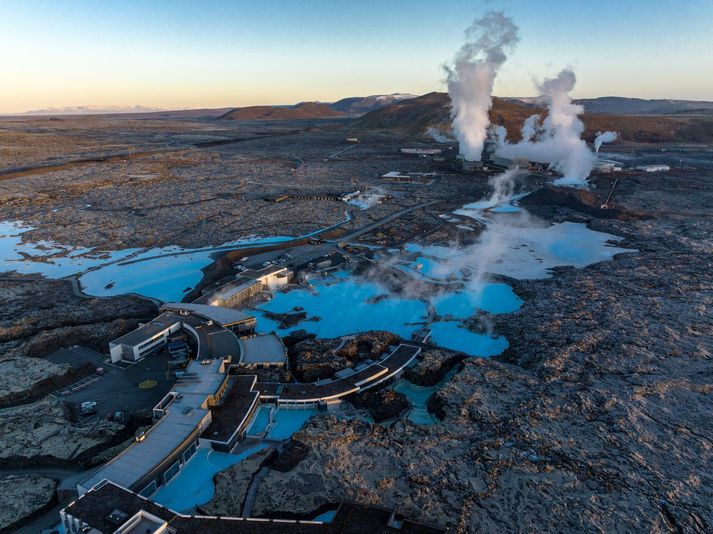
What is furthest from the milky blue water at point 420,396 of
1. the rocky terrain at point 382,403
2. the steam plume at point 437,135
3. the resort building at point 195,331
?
the steam plume at point 437,135

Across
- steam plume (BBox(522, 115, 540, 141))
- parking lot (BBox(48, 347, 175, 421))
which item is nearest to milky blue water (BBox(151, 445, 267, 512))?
parking lot (BBox(48, 347, 175, 421))

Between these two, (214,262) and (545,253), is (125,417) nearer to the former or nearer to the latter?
(214,262)

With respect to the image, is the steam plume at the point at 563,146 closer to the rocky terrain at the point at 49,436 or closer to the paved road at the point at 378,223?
the paved road at the point at 378,223

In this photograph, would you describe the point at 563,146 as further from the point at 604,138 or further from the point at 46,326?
the point at 46,326

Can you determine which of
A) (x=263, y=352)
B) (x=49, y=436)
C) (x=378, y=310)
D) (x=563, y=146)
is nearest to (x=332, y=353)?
(x=263, y=352)

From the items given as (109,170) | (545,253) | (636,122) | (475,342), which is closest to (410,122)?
(636,122)

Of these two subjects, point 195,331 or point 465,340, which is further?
point 465,340
